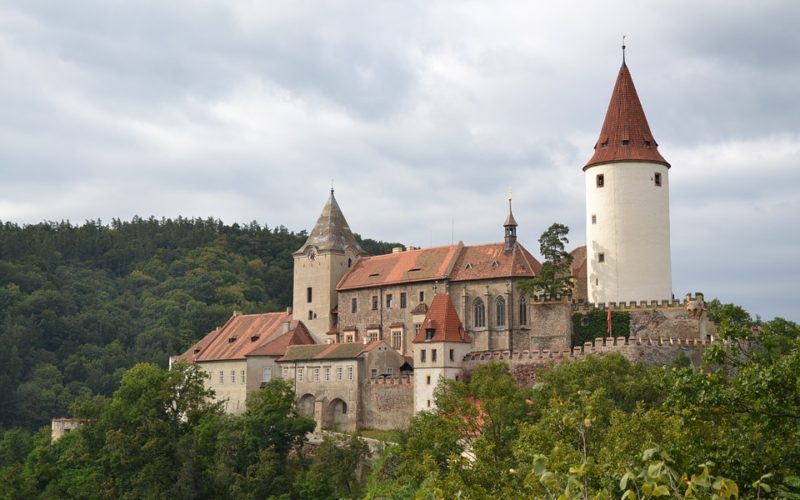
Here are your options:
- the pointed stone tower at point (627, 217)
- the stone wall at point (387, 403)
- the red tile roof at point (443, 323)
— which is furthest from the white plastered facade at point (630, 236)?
the stone wall at point (387, 403)

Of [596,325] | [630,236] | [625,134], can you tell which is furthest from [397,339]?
[625,134]

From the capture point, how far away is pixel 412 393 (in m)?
65.0

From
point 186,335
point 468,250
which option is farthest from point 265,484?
point 186,335

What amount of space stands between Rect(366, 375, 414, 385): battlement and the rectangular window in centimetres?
445

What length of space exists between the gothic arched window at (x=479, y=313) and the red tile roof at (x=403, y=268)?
288cm

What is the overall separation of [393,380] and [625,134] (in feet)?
69.9

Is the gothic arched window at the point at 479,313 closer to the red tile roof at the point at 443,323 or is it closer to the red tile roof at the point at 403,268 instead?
the red tile roof at the point at 443,323

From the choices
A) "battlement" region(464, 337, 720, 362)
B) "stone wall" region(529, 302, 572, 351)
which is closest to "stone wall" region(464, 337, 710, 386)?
"battlement" region(464, 337, 720, 362)

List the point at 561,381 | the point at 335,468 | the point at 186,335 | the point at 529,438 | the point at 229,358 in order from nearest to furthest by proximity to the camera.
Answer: the point at 529,438 → the point at 561,381 → the point at 335,468 → the point at 229,358 → the point at 186,335

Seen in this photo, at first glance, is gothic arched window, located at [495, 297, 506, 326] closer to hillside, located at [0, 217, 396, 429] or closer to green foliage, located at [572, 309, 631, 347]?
green foliage, located at [572, 309, 631, 347]

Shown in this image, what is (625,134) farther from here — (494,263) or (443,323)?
(443,323)

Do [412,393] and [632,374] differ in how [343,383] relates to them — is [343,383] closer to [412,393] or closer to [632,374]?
[412,393]

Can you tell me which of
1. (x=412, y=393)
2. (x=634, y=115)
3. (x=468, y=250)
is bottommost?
(x=412, y=393)

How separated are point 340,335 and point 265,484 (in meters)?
15.6
